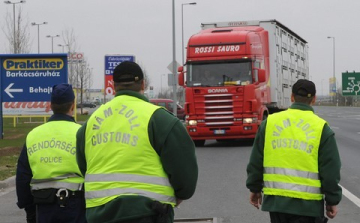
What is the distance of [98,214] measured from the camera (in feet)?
12.3

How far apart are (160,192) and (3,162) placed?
13274 millimetres

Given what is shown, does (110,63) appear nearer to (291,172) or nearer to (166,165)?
(291,172)

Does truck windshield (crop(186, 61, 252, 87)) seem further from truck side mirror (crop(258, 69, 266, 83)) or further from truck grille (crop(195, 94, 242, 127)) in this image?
truck grille (crop(195, 94, 242, 127))

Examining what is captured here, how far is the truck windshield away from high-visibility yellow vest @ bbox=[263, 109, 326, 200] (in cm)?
1530

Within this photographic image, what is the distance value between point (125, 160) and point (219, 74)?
16.9 metres

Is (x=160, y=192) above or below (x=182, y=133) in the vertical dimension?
below

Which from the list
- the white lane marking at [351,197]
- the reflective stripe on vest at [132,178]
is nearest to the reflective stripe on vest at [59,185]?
the reflective stripe on vest at [132,178]

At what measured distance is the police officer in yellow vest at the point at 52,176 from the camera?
473 cm

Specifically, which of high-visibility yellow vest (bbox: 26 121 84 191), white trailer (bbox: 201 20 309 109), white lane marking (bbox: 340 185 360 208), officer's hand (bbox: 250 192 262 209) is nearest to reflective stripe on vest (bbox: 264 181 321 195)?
officer's hand (bbox: 250 192 262 209)

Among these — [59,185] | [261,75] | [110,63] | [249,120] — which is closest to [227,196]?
[59,185]

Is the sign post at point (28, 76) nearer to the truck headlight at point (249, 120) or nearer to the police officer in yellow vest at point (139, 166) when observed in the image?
the truck headlight at point (249, 120)

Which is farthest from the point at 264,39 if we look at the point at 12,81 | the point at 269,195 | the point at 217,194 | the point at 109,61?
the point at 269,195

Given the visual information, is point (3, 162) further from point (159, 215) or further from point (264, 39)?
point (159, 215)

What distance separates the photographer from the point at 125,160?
12.1 ft
